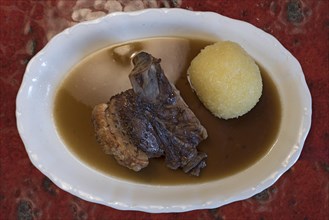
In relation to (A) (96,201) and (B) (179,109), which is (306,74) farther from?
(A) (96,201)

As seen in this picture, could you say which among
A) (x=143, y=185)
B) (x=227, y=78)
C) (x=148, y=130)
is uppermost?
(x=227, y=78)

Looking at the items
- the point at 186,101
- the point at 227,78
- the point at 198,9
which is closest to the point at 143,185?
the point at 186,101

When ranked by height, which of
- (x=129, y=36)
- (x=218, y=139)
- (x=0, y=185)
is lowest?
(x=0, y=185)

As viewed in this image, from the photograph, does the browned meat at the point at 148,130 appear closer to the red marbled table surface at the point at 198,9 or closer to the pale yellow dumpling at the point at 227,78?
the pale yellow dumpling at the point at 227,78

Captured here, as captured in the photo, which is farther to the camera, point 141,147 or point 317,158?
point 317,158

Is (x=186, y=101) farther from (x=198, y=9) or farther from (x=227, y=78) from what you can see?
(x=198, y=9)

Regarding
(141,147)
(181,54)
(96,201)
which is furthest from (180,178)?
(181,54)

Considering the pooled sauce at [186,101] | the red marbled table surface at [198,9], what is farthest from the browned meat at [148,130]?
the red marbled table surface at [198,9]

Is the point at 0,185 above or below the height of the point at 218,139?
below
